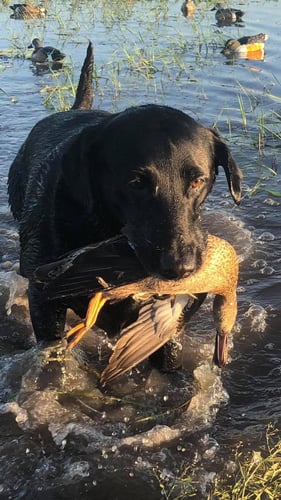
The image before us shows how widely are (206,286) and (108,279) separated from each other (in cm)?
41

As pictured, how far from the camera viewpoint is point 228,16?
13.5 meters

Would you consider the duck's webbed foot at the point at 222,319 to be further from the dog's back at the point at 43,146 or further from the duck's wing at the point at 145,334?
the dog's back at the point at 43,146

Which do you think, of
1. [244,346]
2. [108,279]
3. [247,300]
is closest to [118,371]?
[108,279]

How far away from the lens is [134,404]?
344cm

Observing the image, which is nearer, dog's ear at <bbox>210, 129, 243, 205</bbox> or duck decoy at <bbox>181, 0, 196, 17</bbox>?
dog's ear at <bbox>210, 129, 243, 205</bbox>

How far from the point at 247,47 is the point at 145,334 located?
8.41 metres

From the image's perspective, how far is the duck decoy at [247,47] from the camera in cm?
1028

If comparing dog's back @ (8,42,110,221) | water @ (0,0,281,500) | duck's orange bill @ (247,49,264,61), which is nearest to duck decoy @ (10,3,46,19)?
duck's orange bill @ (247,49,264,61)

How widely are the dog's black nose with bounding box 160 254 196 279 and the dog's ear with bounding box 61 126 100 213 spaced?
2.11 ft

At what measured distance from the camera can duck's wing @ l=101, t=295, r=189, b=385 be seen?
2.77 meters

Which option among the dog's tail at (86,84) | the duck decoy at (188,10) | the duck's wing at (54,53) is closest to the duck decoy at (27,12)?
the duck decoy at (188,10)

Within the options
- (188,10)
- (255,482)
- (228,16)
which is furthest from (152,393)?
(188,10)

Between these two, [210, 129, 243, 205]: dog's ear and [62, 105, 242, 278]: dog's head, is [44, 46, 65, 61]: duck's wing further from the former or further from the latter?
[210, 129, 243, 205]: dog's ear

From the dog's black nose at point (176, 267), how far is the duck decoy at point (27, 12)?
12880 millimetres
